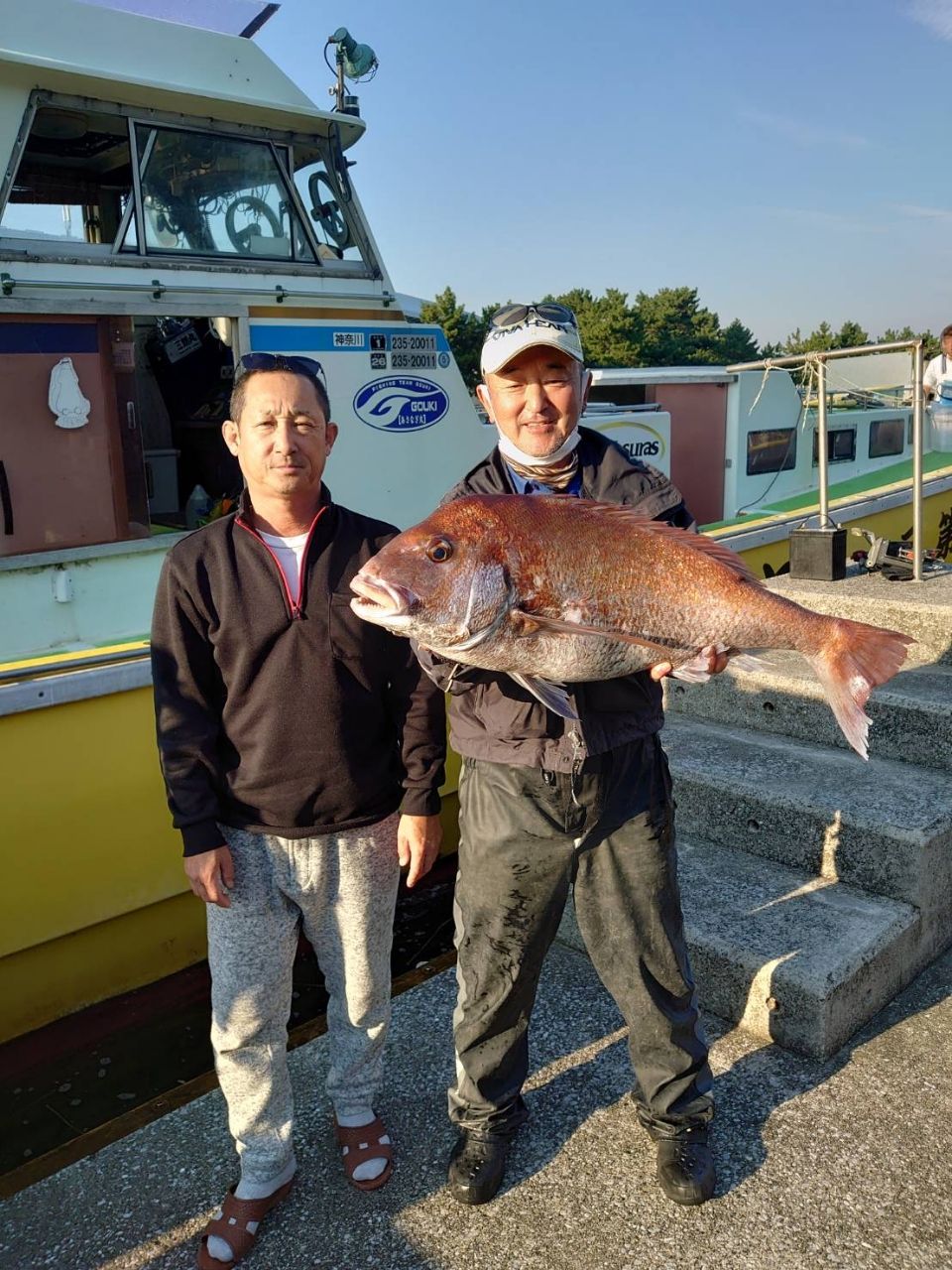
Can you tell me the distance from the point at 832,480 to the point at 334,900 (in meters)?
7.31

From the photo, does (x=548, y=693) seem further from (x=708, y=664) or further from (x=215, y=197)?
(x=215, y=197)

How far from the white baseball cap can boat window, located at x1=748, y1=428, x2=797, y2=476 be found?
5.94 m

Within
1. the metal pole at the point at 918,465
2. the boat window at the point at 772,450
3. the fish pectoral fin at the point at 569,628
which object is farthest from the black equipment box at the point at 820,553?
the fish pectoral fin at the point at 569,628

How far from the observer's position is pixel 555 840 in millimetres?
2279

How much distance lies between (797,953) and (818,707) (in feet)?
4.63

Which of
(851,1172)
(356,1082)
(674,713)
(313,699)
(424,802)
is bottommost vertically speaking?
(851,1172)

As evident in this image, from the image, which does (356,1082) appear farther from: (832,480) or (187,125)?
(832,480)

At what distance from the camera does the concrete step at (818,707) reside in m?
3.82

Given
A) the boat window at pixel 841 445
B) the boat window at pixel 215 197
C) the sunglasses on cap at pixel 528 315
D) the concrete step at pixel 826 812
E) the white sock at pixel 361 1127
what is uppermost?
the boat window at pixel 215 197

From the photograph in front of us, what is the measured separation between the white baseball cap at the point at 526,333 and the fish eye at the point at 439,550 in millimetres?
552

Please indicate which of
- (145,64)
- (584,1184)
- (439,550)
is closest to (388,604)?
(439,550)

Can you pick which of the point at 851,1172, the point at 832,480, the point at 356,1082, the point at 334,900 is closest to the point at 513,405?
the point at 334,900

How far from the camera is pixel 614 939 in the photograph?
236 cm

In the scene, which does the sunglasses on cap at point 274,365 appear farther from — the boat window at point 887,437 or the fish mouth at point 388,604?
the boat window at point 887,437
